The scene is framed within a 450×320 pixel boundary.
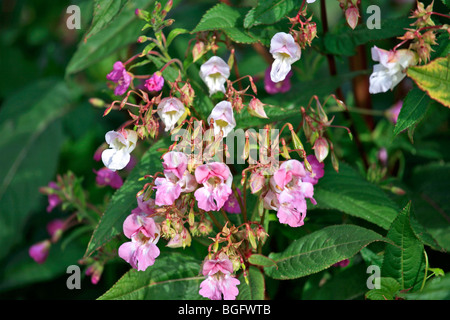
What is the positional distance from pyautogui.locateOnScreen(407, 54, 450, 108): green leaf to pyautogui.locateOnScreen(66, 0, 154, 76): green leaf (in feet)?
1.95

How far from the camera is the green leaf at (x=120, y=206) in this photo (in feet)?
2.68

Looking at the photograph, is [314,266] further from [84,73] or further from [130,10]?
[84,73]

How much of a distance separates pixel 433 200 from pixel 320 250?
40 cm

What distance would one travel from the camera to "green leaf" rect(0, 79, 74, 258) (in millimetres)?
1308

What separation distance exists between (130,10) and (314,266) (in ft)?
2.27

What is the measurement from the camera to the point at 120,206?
0.85 metres

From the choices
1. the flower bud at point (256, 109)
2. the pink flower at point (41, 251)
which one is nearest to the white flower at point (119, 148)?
the flower bud at point (256, 109)

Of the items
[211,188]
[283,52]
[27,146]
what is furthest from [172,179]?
[27,146]

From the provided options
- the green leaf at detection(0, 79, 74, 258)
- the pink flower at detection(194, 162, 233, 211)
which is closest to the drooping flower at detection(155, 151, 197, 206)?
the pink flower at detection(194, 162, 233, 211)

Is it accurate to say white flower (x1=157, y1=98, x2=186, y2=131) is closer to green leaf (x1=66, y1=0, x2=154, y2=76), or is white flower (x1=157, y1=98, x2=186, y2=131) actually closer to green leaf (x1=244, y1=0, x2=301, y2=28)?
green leaf (x1=244, y1=0, x2=301, y2=28)

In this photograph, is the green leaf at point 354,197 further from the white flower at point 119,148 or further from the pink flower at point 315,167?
the white flower at point 119,148

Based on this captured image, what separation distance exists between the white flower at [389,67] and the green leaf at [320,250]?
0.71 feet

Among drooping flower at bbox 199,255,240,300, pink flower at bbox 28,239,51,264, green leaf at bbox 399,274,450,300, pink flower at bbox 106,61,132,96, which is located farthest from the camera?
pink flower at bbox 28,239,51,264
